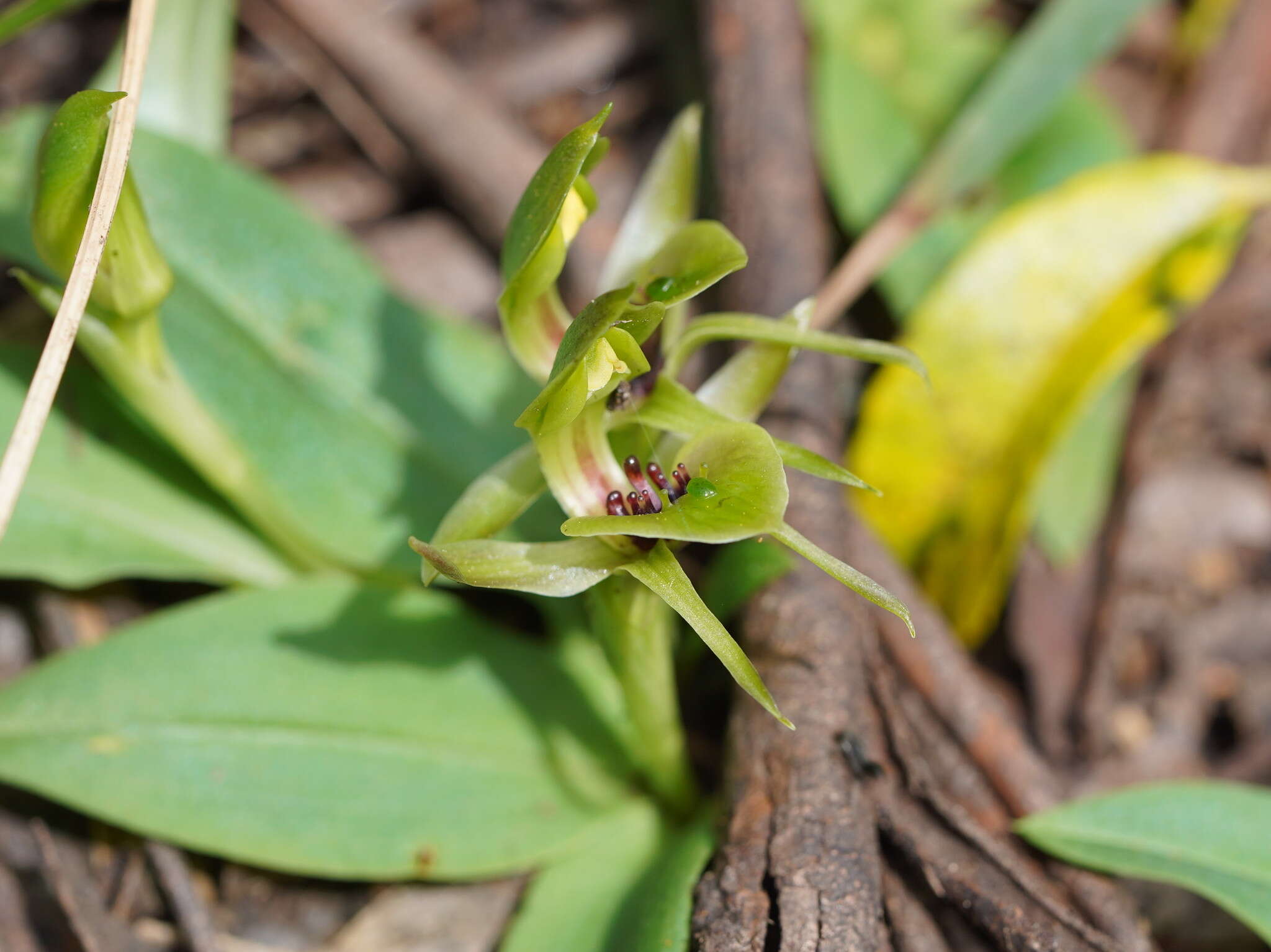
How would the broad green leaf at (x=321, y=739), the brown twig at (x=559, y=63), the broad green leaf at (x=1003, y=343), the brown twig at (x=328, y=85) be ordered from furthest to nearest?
1. the brown twig at (x=559, y=63)
2. the brown twig at (x=328, y=85)
3. the broad green leaf at (x=1003, y=343)
4. the broad green leaf at (x=321, y=739)

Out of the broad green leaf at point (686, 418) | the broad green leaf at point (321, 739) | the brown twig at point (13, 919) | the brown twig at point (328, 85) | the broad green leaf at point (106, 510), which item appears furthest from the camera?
the brown twig at point (328, 85)

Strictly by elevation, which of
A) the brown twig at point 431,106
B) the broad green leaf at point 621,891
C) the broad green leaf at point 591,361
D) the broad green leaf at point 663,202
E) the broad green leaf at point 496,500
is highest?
the brown twig at point 431,106

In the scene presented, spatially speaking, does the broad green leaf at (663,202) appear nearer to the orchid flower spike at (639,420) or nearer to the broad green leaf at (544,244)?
the orchid flower spike at (639,420)

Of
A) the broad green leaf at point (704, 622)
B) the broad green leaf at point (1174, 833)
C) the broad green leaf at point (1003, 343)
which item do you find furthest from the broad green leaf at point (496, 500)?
the broad green leaf at point (1003, 343)

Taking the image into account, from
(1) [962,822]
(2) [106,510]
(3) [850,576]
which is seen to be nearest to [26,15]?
(2) [106,510]

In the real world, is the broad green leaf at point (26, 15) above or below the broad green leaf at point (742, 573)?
above

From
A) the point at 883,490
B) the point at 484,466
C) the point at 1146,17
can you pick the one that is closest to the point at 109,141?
the point at 484,466

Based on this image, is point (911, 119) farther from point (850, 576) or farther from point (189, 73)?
point (850, 576)
